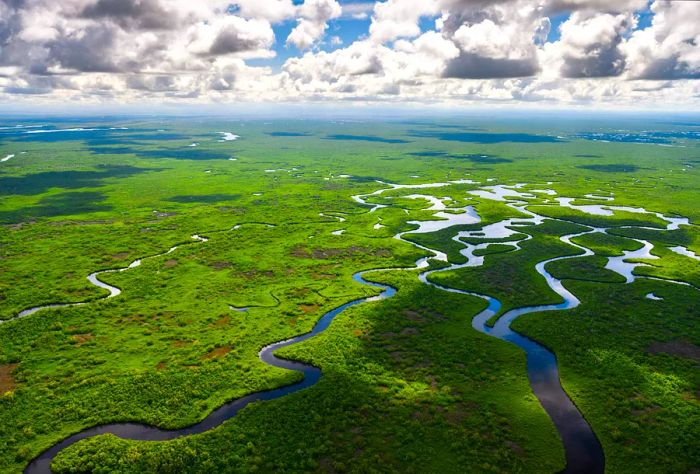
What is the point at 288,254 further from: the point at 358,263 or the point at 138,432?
the point at 138,432

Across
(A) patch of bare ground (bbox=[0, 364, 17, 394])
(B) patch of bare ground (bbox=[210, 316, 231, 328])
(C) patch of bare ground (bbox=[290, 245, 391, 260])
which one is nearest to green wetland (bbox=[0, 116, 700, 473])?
(A) patch of bare ground (bbox=[0, 364, 17, 394])

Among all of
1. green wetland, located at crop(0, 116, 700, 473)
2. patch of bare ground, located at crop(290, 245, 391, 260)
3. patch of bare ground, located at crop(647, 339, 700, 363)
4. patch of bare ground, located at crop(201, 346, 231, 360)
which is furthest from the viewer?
patch of bare ground, located at crop(290, 245, 391, 260)

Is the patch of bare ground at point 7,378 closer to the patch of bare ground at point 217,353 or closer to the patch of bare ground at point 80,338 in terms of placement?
the patch of bare ground at point 80,338

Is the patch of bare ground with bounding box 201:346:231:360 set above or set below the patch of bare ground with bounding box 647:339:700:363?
below

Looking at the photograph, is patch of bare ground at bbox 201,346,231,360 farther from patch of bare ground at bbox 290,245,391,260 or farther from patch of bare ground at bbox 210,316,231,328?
patch of bare ground at bbox 290,245,391,260

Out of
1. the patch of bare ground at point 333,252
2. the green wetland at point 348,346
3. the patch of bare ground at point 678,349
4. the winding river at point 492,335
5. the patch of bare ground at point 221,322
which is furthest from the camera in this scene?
the patch of bare ground at point 333,252

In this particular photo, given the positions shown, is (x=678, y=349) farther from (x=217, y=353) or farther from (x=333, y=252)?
(x=333, y=252)

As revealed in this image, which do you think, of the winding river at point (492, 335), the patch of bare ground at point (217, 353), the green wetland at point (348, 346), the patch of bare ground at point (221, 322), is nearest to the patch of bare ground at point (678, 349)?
the green wetland at point (348, 346)

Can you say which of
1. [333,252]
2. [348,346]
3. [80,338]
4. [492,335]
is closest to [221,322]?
[80,338]

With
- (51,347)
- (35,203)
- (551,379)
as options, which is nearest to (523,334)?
(551,379)
